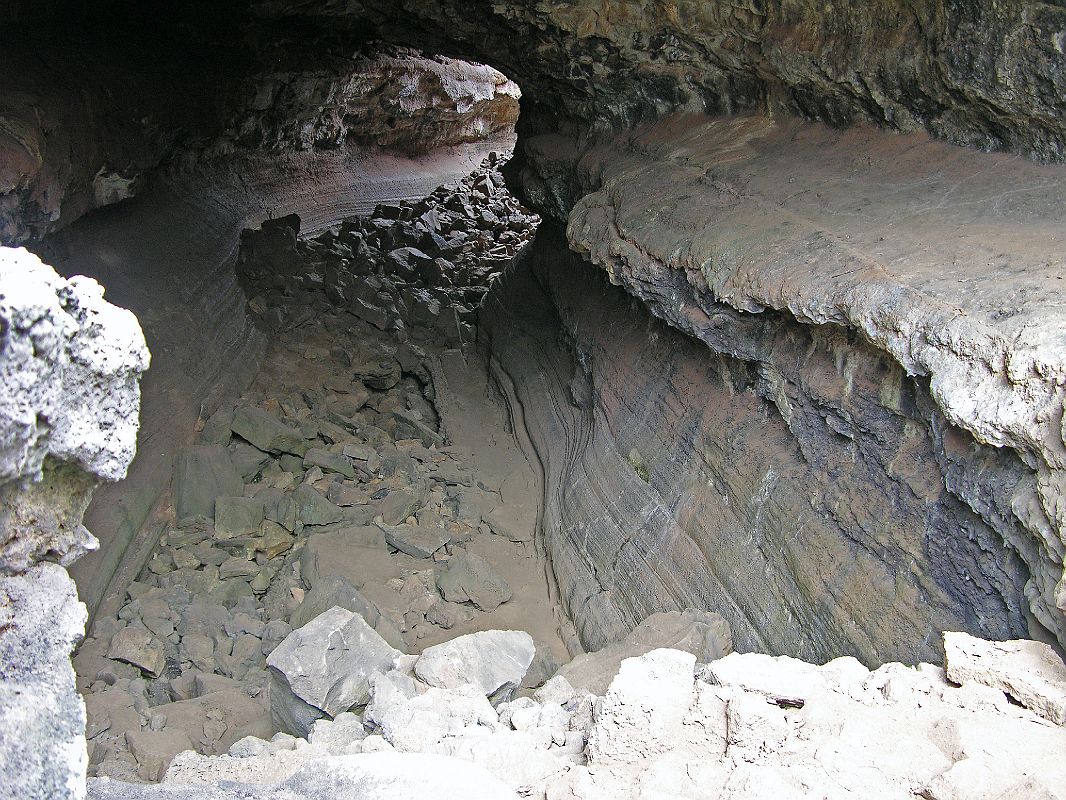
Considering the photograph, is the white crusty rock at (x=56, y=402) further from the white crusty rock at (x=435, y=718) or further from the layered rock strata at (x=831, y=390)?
the layered rock strata at (x=831, y=390)

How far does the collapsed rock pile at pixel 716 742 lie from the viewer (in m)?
1.69

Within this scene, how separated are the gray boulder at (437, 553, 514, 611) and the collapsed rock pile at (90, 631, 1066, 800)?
1.44 meters

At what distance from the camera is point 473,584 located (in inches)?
157

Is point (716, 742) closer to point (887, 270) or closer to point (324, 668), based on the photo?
point (324, 668)

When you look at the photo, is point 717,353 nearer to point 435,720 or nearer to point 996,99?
point 996,99

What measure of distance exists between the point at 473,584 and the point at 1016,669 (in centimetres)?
256

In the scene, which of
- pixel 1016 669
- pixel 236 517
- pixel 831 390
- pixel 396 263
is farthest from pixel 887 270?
pixel 396 263

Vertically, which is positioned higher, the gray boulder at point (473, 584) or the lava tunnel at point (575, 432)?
the lava tunnel at point (575, 432)

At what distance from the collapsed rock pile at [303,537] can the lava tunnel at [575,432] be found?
0.9 inches

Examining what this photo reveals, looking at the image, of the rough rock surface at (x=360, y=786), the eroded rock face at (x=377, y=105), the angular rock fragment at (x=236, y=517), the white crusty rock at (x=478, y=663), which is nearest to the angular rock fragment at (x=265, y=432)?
the angular rock fragment at (x=236, y=517)

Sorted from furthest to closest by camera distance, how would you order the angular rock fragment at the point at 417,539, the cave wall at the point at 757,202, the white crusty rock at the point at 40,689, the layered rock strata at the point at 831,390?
the angular rock fragment at the point at 417,539
the cave wall at the point at 757,202
the layered rock strata at the point at 831,390
the white crusty rock at the point at 40,689

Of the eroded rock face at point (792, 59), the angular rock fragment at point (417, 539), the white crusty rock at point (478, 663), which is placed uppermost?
the eroded rock face at point (792, 59)

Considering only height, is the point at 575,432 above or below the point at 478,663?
below

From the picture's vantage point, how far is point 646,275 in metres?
3.64
